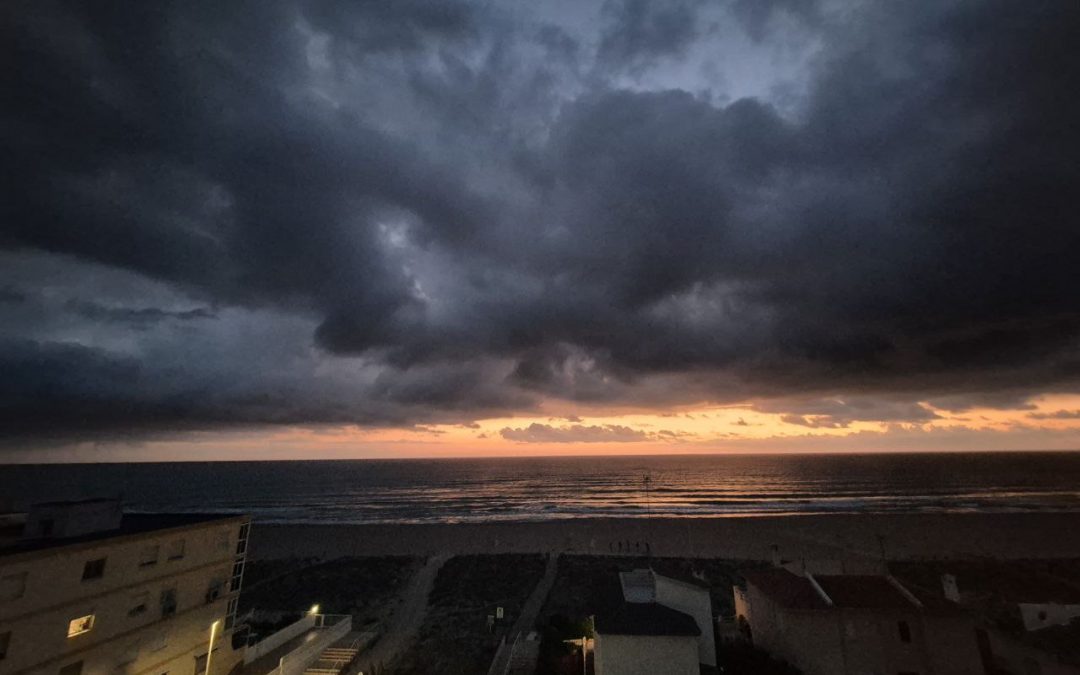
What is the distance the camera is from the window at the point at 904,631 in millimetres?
23750

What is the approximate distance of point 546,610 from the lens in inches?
1487

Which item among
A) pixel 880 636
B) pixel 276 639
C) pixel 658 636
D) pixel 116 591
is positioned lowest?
pixel 276 639

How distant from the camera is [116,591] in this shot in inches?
762

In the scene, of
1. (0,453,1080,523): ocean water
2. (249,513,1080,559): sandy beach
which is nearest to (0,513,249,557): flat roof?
(249,513,1080,559): sandy beach

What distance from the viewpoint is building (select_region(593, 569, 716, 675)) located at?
22.6 m

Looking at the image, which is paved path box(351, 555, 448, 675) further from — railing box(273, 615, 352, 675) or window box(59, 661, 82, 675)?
window box(59, 661, 82, 675)

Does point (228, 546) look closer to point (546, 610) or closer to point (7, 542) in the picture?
point (7, 542)

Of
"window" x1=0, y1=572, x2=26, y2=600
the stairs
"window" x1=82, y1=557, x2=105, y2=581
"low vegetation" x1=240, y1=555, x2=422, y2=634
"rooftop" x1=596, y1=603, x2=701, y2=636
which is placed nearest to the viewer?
"window" x1=0, y1=572, x2=26, y2=600

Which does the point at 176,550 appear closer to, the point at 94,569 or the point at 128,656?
the point at 94,569

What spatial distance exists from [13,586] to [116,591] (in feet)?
13.2

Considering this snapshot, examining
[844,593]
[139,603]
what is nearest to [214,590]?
[139,603]

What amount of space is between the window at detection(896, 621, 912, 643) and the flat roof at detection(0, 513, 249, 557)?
3373cm

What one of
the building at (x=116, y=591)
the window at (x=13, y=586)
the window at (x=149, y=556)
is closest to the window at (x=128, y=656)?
the building at (x=116, y=591)

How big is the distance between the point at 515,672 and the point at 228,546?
16323 millimetres
